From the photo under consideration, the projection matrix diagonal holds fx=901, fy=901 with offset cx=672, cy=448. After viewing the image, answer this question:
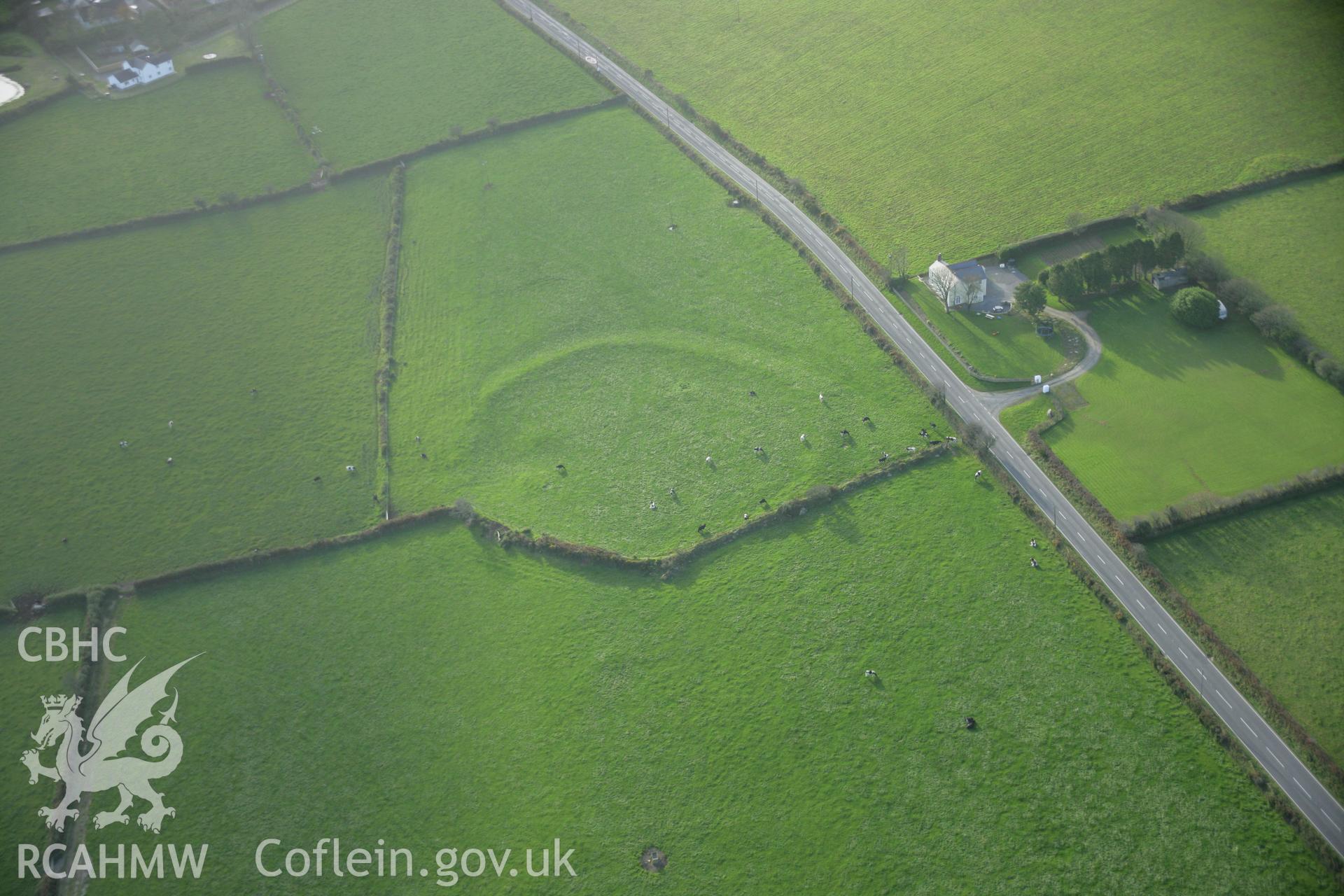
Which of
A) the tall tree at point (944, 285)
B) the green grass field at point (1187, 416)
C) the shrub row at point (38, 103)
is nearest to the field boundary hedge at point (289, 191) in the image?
the shrub row at point (38, 103)

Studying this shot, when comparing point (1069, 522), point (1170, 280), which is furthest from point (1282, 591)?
point (1170, 280)

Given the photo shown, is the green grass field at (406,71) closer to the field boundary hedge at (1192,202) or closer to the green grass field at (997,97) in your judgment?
the green grass field at (997,97)

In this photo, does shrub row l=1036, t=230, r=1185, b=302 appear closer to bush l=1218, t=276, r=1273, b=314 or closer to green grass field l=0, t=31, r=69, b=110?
bush l=1218, t=276, r=1273, b=314

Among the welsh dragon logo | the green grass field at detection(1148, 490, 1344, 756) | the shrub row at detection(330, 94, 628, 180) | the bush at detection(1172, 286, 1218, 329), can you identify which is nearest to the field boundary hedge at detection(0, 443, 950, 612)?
the welsh dragon logo

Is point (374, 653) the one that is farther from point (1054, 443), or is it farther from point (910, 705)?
point (1054, 443)

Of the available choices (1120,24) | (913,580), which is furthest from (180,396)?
(1120,24)

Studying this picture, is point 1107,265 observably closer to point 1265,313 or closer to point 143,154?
point 1265,313
